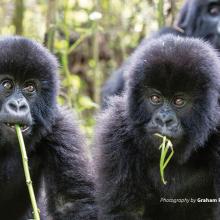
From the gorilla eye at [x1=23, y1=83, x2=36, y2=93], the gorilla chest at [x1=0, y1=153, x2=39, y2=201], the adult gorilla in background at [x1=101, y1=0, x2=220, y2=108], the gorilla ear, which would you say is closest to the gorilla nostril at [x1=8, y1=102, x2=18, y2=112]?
the gorilla eye at [x1=23, y1=83, x2=36, y2=93]

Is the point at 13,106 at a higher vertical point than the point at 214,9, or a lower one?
lower

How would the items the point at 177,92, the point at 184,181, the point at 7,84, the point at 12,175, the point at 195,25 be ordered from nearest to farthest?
the point at 177,92 → the point at 7,84 → the point at 184,181 → the point at 12,175 → the point at 195,25

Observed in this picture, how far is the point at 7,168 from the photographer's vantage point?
5.39 m

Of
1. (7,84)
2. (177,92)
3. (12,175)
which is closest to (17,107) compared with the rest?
(7,84)

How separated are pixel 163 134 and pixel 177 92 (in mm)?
341

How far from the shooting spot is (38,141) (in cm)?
530

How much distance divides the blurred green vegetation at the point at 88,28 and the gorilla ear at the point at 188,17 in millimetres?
134

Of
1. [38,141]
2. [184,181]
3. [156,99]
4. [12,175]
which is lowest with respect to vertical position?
[12,175]

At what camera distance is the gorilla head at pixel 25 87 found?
16.2 feet

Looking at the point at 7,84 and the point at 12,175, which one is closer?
the point at 7,84

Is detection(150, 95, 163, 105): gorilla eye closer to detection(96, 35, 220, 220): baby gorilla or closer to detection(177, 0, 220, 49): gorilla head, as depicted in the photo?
detection(96, 35, 220, 220): baby gorilla

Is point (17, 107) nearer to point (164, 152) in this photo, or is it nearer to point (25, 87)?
point (25, 87)

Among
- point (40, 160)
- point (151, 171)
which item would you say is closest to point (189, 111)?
point (151, 171)

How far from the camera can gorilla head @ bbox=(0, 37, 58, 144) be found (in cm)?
495
